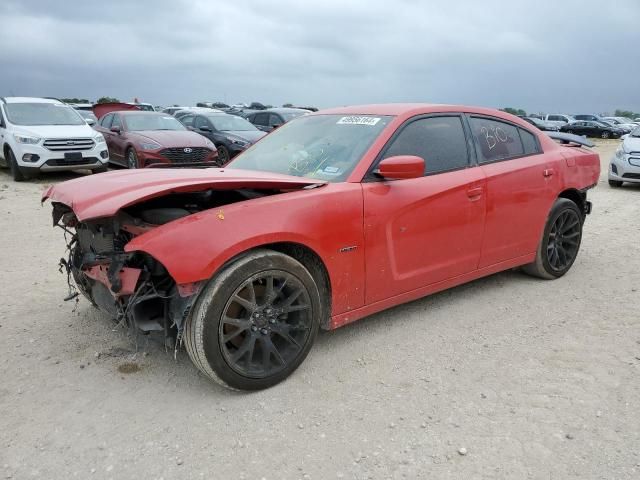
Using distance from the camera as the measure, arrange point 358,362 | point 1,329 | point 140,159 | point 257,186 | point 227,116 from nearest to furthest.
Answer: point 257,186 → point 358,362 → point 1,329 → point 140,159 → point 227,116

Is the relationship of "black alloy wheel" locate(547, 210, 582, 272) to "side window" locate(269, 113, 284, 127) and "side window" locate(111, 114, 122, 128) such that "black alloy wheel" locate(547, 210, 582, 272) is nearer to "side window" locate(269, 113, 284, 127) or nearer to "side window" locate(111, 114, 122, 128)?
"side window" locate(111, 114, 122, 128)

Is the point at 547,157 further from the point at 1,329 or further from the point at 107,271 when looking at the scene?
the point at 1,329

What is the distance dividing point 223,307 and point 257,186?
0.70 metres

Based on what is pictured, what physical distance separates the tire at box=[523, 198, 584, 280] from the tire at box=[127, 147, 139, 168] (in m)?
8.85

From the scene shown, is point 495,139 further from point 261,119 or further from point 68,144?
point 261,119

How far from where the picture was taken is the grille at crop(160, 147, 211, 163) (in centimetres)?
1092

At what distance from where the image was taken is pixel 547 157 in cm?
463

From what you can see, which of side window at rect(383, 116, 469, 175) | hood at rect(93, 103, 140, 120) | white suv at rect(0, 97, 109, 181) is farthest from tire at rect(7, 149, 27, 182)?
side window at rect(383, 116, 469, 175)

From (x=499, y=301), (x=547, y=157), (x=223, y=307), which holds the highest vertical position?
(x=547, y=157)

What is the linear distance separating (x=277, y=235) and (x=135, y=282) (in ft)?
2.55

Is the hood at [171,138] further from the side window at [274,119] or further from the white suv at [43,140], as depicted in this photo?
the side window at [274,119]

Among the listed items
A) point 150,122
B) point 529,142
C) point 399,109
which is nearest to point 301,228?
point 399,109

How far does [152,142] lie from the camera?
11.0 metres

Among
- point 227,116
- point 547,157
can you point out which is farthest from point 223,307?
point 227,116
